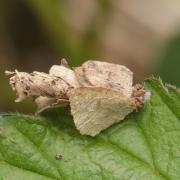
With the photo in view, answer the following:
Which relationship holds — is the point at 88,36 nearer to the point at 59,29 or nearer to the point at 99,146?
the point at 59,29

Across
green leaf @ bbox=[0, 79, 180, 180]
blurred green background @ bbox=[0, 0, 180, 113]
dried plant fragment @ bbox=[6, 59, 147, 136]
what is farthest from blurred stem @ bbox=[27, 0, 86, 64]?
green leaf @ bbox=[0, 79, 180, 180]

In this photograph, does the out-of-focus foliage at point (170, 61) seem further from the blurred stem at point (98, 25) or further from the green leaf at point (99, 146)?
the green leaf at point (99, 146)

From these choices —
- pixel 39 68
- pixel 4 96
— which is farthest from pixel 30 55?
pixel 4 96

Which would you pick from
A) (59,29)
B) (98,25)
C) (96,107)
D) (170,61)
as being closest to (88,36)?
(98,25)

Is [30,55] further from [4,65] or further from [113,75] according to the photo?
[113,75]

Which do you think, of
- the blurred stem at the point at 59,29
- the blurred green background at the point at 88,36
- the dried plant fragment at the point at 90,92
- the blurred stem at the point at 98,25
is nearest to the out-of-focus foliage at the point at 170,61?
the blurred green background at the point at 88,36

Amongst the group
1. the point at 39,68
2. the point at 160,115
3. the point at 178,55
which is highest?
the point at 160,115
